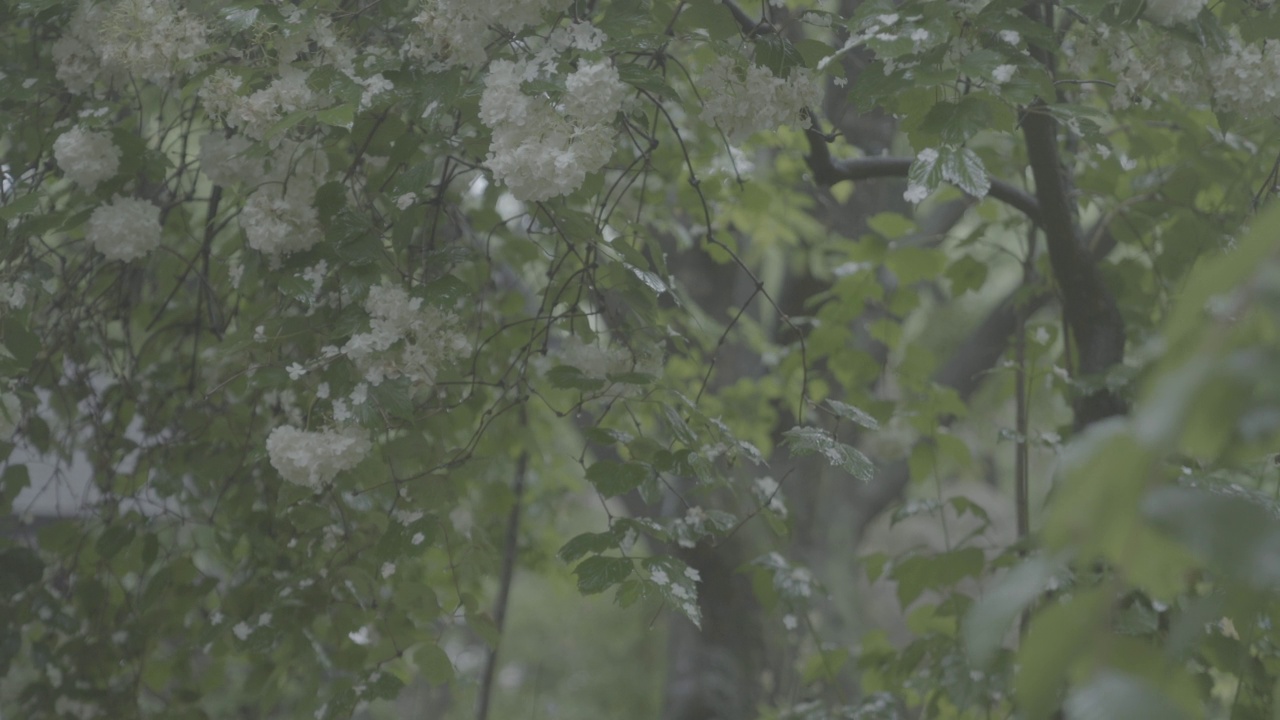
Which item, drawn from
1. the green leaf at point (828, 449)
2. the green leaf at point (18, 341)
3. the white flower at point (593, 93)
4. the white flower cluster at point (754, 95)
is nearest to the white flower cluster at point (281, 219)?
the green leaf at point (18, 341)

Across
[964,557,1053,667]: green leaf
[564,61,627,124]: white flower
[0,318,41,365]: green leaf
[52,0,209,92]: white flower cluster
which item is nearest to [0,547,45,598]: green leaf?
[0,318,41,365]: green leaf

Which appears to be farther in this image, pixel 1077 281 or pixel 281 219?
pixel 1077 281

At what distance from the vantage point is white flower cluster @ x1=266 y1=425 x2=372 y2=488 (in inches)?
58.2

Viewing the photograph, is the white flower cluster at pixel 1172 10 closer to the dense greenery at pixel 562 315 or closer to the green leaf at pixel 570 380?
the dense greenery at pixel 562 315

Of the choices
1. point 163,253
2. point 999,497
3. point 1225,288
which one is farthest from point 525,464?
point 999,497

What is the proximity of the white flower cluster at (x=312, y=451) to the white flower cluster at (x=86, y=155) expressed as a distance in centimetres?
57

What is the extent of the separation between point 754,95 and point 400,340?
2.03ft

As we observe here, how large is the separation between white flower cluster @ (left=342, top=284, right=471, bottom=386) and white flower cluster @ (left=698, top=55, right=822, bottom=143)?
50cm

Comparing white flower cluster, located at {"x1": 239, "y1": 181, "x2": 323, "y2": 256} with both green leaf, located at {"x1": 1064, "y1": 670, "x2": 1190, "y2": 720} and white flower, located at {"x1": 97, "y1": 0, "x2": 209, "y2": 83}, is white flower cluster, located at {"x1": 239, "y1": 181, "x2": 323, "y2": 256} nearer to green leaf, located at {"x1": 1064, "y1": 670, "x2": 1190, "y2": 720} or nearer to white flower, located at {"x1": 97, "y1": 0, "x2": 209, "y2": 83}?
white flower, located at {"x1": 97, "y1": 0, "x2": 209, "y2": 83}

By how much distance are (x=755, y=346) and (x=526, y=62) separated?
2.21m

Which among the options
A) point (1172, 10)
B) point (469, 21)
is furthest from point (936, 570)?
point (469, 21)

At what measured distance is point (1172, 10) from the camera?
143 cm

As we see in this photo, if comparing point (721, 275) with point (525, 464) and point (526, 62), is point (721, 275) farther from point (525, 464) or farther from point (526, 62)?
point (526, 62)

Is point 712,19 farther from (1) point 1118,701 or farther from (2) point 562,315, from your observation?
(1) point 1118,701
